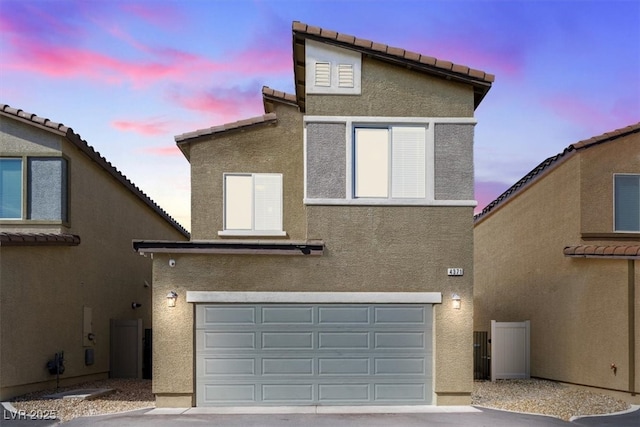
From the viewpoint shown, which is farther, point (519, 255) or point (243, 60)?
point (519, 255)

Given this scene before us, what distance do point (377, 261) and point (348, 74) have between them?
391 centimetres

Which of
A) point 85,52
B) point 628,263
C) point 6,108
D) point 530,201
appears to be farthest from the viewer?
point 530,201

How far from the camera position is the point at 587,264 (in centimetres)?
1349

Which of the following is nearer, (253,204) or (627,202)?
(253,204)

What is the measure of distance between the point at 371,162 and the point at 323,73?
6.86ft

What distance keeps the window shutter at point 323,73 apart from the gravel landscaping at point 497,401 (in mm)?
7338

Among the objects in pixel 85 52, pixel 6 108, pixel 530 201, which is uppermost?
pixel 85 52

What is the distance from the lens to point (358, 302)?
11.5 m

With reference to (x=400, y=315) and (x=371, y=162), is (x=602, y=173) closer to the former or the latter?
(x=371, y=162)

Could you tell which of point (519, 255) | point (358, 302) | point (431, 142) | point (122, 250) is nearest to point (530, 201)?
point (519, 255)

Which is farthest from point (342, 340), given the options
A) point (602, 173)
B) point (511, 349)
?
point (602, 173)

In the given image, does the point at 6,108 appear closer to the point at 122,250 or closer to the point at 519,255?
the point at 122,250

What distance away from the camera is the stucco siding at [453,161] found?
1163cm

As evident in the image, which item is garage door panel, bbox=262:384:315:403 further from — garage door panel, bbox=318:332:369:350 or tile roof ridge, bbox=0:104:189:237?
tile roof ridge, bbox=0:104:189:237
